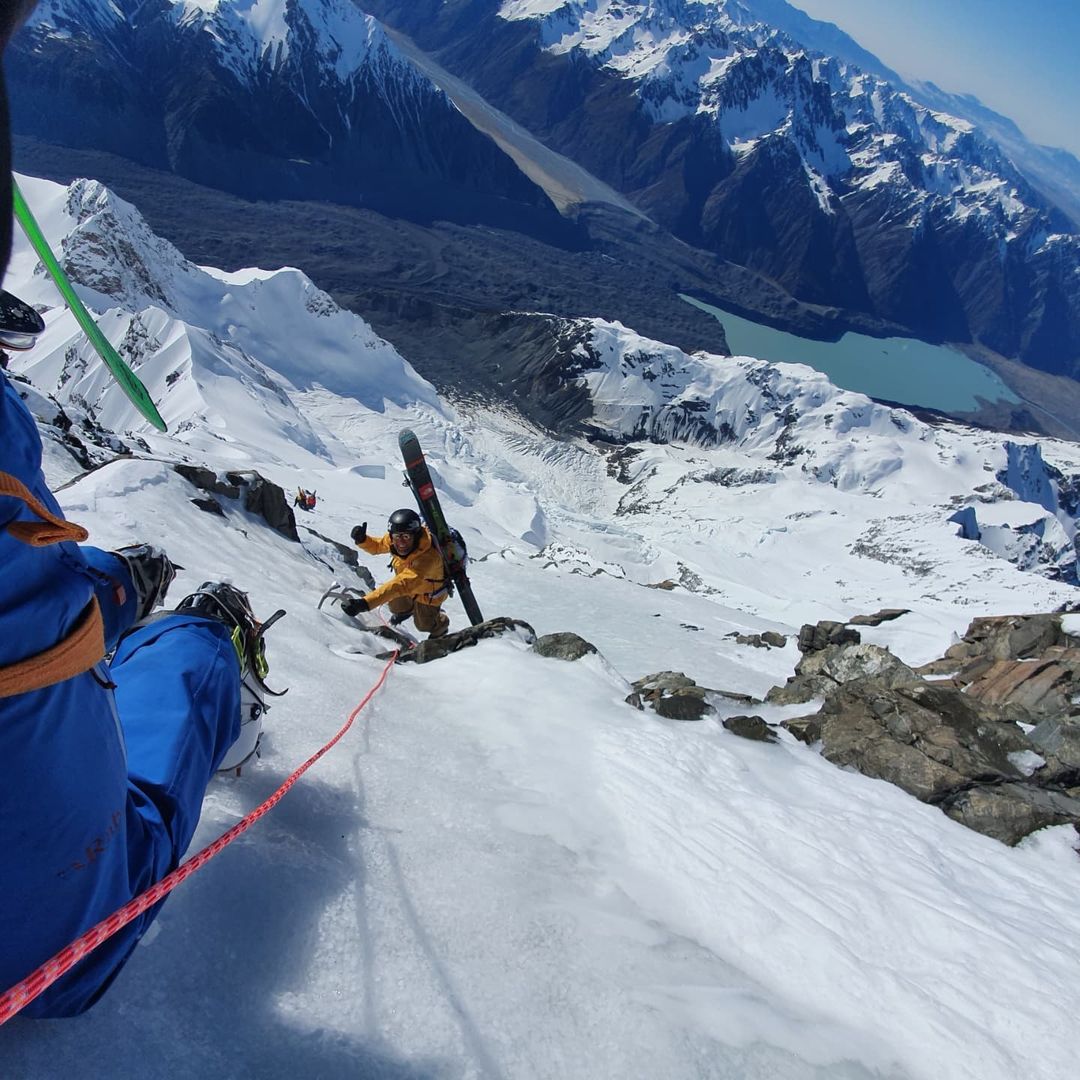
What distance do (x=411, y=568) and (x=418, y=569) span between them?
9 centimetres

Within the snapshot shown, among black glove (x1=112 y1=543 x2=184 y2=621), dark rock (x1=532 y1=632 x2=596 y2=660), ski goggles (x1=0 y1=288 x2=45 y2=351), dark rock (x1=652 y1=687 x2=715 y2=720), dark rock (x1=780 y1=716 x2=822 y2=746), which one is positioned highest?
ski goggles (x1=0 y1=288 x2=45 y2=351)

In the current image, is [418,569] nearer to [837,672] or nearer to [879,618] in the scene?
[837,672]

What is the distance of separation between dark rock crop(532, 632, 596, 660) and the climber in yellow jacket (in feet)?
6.82

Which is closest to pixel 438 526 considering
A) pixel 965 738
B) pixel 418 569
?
pixel 418 569

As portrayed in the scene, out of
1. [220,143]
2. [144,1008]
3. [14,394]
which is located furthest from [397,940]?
[220,143]

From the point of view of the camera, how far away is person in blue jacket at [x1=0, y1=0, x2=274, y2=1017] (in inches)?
53.5

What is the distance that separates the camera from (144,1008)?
2.01 metres

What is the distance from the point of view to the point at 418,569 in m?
8.82

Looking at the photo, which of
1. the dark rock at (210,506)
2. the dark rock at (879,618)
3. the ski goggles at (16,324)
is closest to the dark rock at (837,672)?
the dark rock at (210,506)

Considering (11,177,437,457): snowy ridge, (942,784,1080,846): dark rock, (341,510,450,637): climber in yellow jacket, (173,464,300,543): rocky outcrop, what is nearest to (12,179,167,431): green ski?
(341,510,450,637): climber in yellow jacket

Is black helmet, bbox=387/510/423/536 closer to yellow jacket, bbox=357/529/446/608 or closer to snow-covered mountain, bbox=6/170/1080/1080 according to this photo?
yellow jacket, bbox=357/529/446/608

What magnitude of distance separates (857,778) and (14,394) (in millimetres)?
6456

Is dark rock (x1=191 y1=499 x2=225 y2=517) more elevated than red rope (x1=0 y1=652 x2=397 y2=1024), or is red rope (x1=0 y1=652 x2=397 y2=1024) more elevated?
red rope (x1=0 y1=652 x2=397 y2=1024)

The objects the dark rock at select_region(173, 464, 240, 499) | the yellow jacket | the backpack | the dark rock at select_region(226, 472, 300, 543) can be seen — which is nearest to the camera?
the yellow jacket
